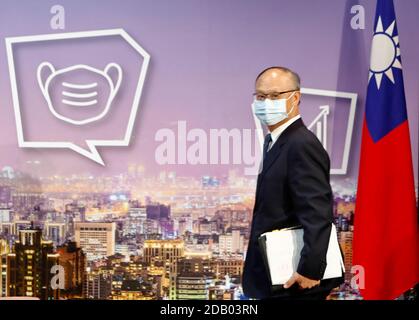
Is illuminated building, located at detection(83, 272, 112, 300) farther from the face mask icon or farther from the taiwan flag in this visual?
the taiwan flag

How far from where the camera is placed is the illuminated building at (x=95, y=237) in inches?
147

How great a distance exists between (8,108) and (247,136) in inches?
55.8

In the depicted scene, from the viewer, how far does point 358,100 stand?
3785mm

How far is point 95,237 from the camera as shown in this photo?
3.74 meters

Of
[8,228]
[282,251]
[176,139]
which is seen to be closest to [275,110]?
[282,251]

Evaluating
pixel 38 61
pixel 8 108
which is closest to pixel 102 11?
pixel 38 61

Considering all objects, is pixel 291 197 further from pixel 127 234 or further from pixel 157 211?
pixel 127 234

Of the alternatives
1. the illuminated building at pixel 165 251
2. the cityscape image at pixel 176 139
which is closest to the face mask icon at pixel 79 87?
the cityscape image at pixel 176 139

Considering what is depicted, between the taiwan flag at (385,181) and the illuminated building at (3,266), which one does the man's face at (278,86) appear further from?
the illuminated building at (3,266)

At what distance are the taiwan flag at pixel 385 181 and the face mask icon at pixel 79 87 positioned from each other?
5.01 feet

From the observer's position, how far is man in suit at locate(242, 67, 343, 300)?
100 inches

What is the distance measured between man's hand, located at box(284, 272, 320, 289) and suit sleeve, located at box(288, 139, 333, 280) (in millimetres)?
23
